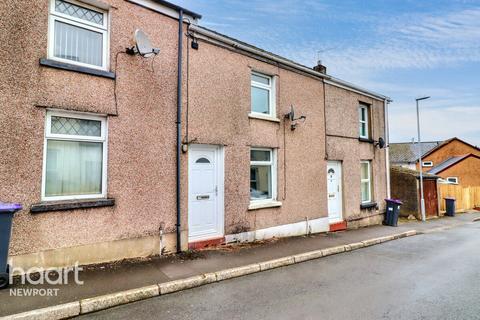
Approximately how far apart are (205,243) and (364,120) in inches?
374

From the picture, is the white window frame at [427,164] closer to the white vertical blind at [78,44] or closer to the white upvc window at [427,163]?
the white upvc window at [427,163]

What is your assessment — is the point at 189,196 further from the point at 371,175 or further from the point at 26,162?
the point at 371,175

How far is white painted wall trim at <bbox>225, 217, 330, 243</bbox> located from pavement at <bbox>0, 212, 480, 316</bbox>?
290mm

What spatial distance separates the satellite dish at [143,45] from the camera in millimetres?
6277

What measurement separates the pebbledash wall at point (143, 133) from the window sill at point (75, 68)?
73mm

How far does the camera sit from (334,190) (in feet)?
37.4

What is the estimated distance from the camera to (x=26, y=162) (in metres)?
5.19

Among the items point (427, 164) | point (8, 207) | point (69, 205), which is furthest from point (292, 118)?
point (427, 164)

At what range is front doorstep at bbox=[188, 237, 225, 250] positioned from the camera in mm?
7250

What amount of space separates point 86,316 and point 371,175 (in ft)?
39.6

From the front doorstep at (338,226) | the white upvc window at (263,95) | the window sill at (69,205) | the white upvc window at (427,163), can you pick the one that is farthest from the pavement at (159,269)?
the white upvc window at (427,163)

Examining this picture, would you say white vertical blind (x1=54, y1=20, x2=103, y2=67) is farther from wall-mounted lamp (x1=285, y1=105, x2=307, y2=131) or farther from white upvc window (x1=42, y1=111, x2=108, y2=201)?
wall-mounted lamp (x1=285, y1=105, x2=307, y2=131)

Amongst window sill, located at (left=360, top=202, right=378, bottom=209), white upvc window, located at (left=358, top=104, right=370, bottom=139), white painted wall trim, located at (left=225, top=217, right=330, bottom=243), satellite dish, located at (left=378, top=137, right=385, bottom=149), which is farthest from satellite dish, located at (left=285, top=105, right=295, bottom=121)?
satellite dish, located at (left=378, top=137, right=385, bottom=149)

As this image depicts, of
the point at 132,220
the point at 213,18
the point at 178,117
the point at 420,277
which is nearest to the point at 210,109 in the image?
the point at 178,117
